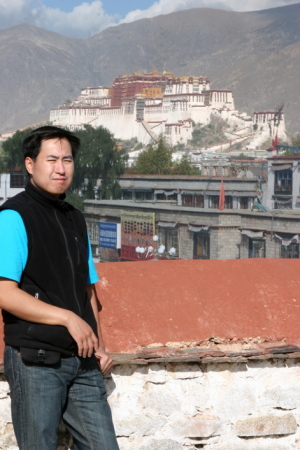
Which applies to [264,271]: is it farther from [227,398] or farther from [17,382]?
[17,382]

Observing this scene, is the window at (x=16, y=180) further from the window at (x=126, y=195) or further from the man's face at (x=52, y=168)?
the man's face at (x=52, y=168)

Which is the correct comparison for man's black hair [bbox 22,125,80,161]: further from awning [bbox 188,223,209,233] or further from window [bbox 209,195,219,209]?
window [bbox 209,195,219,209]

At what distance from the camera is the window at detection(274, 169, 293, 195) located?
4044cm

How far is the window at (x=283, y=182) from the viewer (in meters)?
40.4

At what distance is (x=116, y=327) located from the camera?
6.32ft

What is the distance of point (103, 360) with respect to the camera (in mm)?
1698

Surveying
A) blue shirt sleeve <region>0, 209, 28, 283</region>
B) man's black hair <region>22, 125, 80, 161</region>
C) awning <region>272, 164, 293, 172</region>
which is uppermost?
awning <region>272, 164, 293, 172</region>

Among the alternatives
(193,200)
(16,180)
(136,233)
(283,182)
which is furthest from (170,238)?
(16,180)

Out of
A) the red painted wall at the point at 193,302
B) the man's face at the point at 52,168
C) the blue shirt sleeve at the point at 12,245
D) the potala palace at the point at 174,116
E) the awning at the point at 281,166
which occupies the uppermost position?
the potala palace at the point at 174,116

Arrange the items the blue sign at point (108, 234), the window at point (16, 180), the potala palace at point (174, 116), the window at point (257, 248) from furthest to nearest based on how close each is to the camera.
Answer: the potala palace at point (174, 116) → the window at point (16, 180) → the blue sign at point (108, 234) → the window at point (257, 248)

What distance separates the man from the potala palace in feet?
264

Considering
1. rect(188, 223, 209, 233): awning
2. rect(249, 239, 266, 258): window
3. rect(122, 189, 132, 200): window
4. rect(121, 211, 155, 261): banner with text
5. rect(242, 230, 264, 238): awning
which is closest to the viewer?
rect(242, 230, 264, 238): awning

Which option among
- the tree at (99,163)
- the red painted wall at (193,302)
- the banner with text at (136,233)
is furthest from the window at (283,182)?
the red painted wall at (193,302)

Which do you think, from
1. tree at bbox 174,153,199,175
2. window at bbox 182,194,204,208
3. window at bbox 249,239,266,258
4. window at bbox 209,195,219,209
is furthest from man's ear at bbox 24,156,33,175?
tree at bbox 174,153,199,175
